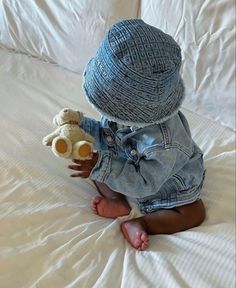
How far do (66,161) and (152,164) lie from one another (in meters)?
0.23

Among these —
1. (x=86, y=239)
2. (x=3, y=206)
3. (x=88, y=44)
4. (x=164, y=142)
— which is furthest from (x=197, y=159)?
(x=88, y=44)

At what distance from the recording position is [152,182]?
762 millimetres

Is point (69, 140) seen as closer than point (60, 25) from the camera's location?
Yes

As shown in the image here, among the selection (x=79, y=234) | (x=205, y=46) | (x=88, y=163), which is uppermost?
(x=205, y=46)

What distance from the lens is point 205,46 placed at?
38.9 inches

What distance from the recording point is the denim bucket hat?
658 mm

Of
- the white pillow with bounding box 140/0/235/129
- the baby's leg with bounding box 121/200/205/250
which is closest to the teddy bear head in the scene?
the baby's leg with bounding box 121/200/205/250

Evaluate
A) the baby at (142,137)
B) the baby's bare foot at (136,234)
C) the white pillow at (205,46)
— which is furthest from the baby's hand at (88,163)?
the white pillow at (205,46)

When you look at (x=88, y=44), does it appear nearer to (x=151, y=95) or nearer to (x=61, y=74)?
(x=61, y=74)

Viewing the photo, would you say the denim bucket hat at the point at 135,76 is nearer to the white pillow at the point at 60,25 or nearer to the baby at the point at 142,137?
the baby at the point at 142,137

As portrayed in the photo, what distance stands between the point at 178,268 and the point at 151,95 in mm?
290

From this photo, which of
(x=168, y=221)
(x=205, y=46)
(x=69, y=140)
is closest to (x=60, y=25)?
(x=205, y=46)

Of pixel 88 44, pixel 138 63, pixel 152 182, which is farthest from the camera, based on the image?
pixel 88 44

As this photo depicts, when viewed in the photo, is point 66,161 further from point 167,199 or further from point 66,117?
point 167,199
